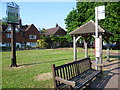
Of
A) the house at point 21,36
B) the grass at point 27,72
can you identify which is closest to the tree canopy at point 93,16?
the house at point 21,36

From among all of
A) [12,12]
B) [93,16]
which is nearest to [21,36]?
[93,16]

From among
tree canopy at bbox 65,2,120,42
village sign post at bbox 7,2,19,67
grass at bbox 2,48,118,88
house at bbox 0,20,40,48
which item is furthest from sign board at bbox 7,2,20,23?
house at bbox 0,20,40,48

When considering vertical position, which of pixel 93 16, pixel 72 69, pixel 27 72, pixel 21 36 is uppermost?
pixel 93 16

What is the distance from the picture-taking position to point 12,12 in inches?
387

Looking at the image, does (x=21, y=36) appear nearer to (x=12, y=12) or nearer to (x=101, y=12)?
(x=12, y=12)

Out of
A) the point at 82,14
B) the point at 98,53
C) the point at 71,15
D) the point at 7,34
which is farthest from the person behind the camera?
the point at 7,34

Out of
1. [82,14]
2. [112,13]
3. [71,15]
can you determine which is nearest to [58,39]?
[71,15]

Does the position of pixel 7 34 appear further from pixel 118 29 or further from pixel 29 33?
pixel 118 29

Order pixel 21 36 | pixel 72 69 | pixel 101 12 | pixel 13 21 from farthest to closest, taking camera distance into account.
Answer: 1. pixel 21 36
2. pixel 13 21
3. pixel 101 12
4. pixel 72 69

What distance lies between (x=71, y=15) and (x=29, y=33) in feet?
59.4

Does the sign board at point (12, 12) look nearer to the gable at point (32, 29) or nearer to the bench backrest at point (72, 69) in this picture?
the bench backrest at point (72, 69)

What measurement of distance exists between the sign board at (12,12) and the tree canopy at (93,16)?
20044 mm

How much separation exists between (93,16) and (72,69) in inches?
958

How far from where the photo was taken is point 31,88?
4.90 metres
